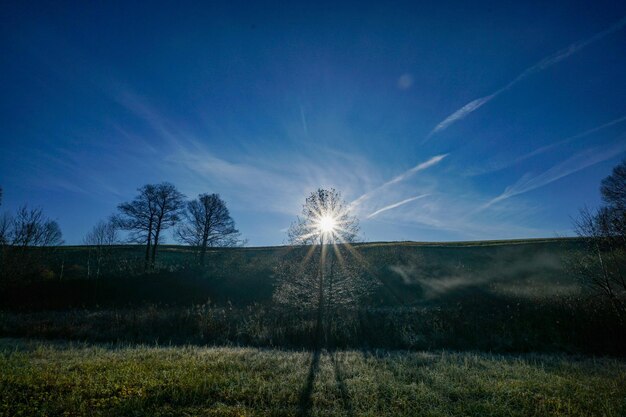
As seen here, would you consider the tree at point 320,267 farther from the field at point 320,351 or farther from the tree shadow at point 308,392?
the tree shadow at point 308,392

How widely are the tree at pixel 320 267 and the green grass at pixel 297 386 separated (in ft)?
26.0

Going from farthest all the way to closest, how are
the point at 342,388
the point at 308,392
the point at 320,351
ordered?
the point at 320,351
the point at 342,388
the point at 308,392

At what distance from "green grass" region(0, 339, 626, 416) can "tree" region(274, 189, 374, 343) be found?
791 cm

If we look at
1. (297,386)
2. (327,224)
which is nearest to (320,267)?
(327,224)

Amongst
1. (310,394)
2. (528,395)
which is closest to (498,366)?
(528,395)

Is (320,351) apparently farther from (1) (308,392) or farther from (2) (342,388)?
(1) (308,392)

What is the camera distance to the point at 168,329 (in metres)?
16.8

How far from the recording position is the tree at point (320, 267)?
18219mm

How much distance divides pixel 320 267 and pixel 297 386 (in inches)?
437

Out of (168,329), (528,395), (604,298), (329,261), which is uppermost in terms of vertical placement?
(329,261)

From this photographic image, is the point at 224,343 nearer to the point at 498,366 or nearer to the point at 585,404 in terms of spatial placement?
the point at 498,366

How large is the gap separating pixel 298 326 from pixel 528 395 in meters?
10.5

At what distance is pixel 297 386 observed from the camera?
7.27 meters

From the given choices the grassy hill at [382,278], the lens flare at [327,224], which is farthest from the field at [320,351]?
the lens flare at [327,224]
